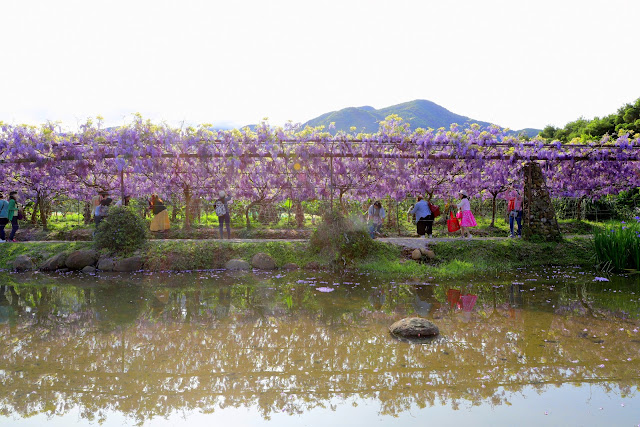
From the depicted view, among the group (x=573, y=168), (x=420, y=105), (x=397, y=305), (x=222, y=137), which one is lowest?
(x=397, y=305)

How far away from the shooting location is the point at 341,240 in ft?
35.1

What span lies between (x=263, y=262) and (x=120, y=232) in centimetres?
355

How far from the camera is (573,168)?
609 inches

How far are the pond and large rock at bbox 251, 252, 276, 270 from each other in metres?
2.48

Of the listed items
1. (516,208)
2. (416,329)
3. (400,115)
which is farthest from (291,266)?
(400,115)

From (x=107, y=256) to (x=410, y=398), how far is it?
8987 millimetres

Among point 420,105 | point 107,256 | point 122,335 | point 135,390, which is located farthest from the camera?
point 420,105

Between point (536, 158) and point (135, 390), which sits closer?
point (135, 390)

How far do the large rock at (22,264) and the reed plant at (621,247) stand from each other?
13.2 m

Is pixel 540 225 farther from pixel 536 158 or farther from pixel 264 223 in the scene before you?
Answer: pixel 264 223

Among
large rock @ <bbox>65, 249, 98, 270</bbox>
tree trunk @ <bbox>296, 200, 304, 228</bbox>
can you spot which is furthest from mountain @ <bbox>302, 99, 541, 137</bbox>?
large rock @ <bbox>65, 249, 98, 270</bbox>

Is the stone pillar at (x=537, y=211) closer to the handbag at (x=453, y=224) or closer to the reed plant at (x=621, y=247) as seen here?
the handbag at (x=453, y=224)

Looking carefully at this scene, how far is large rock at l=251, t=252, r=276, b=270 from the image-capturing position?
1067cm

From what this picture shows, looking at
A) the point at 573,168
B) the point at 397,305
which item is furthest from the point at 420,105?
the point at 397,305
